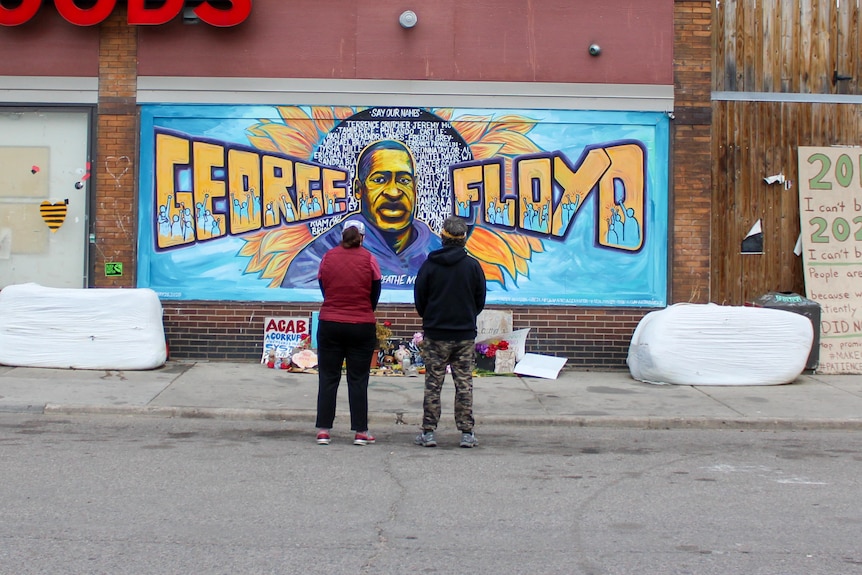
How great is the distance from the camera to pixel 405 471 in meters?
6.51

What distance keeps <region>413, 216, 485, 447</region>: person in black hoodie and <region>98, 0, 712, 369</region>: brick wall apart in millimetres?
3839

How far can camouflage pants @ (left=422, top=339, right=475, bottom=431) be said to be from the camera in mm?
7305

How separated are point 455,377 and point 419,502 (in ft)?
5.96

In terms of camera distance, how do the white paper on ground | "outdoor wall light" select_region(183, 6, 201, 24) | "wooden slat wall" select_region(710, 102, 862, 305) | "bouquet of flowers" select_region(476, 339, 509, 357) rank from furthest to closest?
"wooden slat wall" select_region(710, 102, 862, 305), "outdoor wall light" select_region(183, 6, 201, 24), "bouquet of flowers" select_region(476, 339, 509, 357), the white paper on ground

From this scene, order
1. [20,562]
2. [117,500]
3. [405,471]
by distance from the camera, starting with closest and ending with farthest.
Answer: [20,562] → [117,500] → [405,471]

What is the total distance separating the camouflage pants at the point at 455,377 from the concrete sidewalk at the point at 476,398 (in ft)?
3.64

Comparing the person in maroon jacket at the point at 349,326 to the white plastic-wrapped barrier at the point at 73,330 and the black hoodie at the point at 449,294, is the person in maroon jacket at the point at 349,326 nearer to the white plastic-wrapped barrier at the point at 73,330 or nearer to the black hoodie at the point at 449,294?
the black hoodie at the point at 449,294

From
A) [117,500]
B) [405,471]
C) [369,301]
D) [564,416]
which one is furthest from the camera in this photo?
[564,416]

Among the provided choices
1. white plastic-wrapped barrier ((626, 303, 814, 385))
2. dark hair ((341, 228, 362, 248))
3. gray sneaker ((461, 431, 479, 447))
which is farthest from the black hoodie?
white plastic-wrapped barrier ((626, 303, 814, 385))

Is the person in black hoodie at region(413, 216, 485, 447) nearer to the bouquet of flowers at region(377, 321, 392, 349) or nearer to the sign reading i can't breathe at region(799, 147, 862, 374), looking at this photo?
the bouquet of flowers at region(377, 321, 392, 349)

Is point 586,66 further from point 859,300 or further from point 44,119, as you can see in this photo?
point 44,119

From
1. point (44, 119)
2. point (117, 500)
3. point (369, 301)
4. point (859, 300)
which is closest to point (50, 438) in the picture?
point (117, 500)

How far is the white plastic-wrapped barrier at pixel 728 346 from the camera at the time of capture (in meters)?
10.2

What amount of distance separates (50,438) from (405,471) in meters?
3.15
